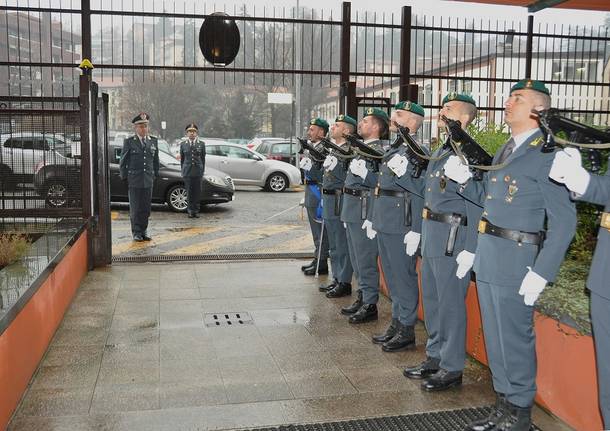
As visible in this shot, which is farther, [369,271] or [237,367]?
[369,271]

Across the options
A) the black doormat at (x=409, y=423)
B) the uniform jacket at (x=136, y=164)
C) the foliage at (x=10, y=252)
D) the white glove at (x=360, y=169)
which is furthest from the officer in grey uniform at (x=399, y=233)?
the uniform jacket at (x=136, y=164)

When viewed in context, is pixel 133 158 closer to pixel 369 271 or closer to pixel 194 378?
pixel 369 271

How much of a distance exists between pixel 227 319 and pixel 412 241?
1.88 metres

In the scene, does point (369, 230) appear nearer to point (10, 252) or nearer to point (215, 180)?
point (10, 252)

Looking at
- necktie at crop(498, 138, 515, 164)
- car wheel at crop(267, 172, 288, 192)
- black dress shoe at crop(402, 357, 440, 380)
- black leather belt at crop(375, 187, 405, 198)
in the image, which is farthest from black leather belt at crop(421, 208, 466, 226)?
car wheel at crop(267, 172, 288, 192)

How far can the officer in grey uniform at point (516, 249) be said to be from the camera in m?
3.15

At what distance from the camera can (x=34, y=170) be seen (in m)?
7.18

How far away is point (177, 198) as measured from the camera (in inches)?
509

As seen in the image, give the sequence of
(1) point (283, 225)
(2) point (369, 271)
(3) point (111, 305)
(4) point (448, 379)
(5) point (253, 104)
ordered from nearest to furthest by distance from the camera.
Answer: (4) point (448, 379) → (2) point (369, 271) → (3) point (111, 305) → (1) point (283, 225) → (5) point (253, 104)

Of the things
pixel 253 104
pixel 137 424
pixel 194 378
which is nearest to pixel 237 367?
pixel 194 378

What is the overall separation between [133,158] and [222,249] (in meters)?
1.94

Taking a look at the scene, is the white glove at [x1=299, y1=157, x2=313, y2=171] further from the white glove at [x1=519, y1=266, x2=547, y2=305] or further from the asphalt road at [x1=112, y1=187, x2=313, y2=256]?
the white glove at [x1=519, y1=266, x2=547, y2=305]

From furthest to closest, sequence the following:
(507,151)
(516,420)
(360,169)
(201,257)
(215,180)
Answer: (215,180) → (201,257) → (360,169) → (507,151) → (516,420)

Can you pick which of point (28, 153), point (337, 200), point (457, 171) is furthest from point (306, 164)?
point (457, 171)
